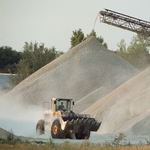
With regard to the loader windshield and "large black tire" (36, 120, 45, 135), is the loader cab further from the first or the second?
"large black tire" (36, 120, 45, 135)

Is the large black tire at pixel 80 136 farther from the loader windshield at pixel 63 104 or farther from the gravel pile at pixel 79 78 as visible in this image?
the gravel pile at pixel 79 78

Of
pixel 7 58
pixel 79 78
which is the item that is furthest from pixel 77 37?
pixel 79 78

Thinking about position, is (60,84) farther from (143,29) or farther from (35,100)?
(143,29)

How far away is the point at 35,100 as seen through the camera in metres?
30.6

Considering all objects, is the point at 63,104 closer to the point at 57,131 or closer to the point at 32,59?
the point at 57,131

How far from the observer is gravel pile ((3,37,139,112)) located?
101 feet

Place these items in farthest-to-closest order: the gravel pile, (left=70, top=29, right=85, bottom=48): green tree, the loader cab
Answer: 1. (left=70, top=29, right=85, bottom=48): green tree
2. the gravel pile
3. the loader cab

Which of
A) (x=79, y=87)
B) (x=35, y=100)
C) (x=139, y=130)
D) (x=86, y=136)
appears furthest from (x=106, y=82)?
(x=86, y=136)

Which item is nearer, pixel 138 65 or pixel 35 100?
pixel 35 100

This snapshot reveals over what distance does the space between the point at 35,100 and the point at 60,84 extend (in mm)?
3229

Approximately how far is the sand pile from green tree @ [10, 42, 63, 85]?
23.6m

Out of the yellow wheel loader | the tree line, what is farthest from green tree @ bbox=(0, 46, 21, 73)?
the yellow wheel loader

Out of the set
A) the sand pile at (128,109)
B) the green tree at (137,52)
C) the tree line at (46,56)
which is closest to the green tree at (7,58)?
the tree line at (46,56)

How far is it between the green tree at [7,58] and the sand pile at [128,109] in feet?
137
